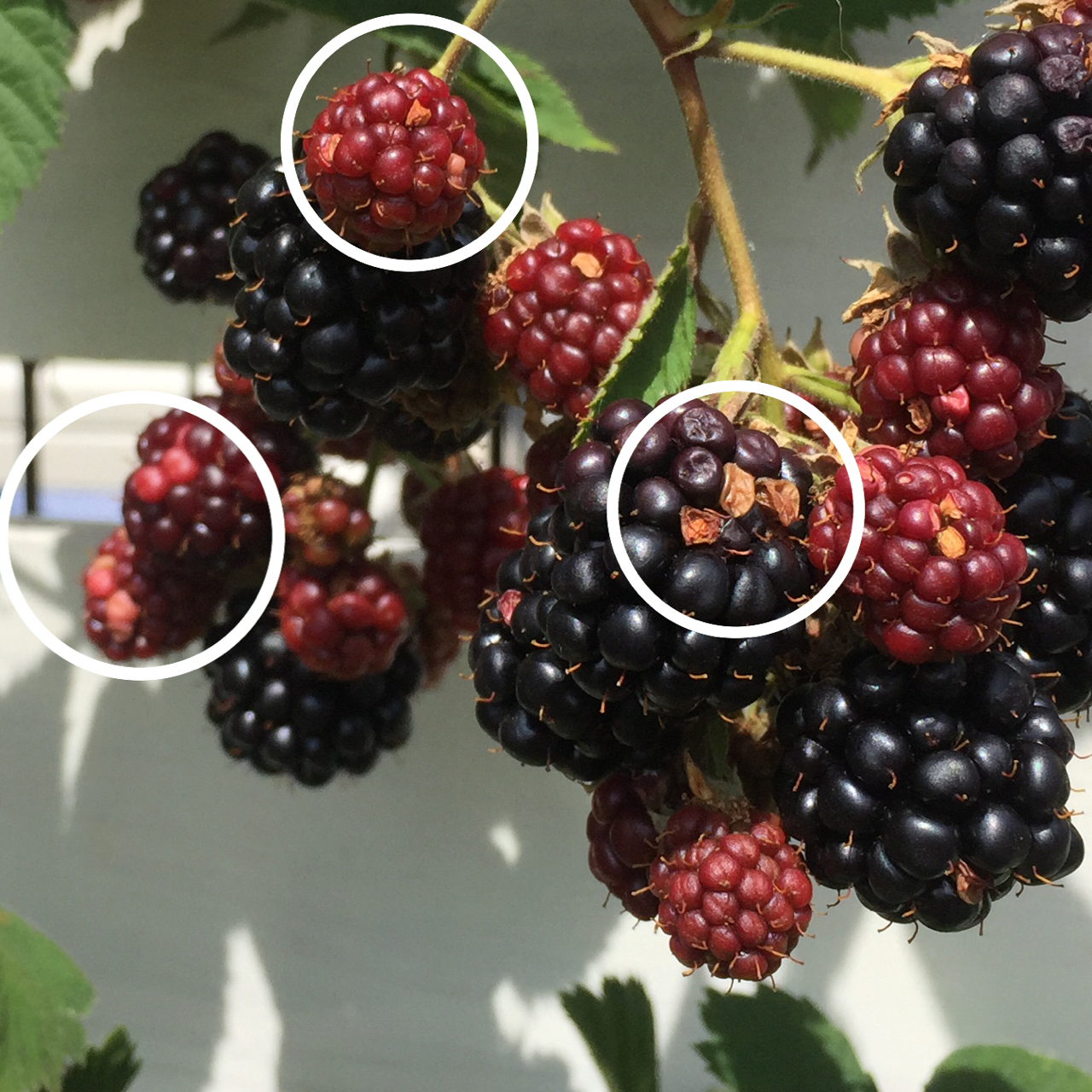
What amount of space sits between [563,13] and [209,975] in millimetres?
1091

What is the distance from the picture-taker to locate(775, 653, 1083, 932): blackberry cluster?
1.97ft

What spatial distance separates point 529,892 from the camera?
1.23 m

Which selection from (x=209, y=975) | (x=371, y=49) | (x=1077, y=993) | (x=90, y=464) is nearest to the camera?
(x=371, y=49)

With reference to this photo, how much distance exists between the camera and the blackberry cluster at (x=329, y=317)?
0.70m

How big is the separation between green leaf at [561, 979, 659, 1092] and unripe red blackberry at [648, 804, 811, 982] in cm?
49

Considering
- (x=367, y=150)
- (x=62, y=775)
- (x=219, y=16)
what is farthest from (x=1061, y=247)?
(x=62, y=775)

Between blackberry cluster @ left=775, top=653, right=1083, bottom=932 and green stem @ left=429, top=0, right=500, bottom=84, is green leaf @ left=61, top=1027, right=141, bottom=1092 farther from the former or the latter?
green stem @ left=429, top=0, right=500, bottom=84

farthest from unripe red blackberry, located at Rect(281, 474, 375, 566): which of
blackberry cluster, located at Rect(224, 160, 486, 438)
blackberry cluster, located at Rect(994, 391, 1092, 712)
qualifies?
blackberry cluster, located at Rect(994, 391, 1092, 712)

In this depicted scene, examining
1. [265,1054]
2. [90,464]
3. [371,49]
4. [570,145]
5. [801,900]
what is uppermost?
[371,49]

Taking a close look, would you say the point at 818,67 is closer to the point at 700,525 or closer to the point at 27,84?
the point at 700,525

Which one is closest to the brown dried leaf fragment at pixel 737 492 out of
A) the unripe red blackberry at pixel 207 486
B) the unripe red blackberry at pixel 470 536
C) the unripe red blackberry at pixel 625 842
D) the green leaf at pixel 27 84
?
the unripe red blackberry at pixel 625 842

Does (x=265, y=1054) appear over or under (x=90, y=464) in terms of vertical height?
under

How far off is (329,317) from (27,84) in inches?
15.3

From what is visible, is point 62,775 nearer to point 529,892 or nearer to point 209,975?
point 209,975
